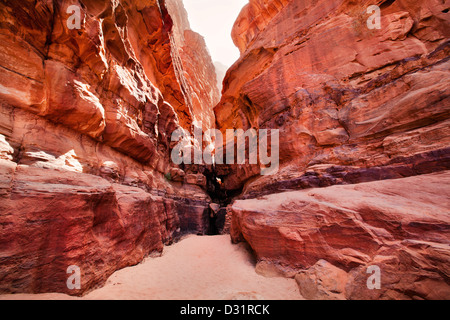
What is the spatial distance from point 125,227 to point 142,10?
17279 millimetres

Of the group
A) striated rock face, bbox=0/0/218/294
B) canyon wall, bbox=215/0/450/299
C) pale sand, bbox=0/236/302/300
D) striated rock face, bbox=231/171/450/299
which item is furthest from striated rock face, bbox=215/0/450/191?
striated rock face, bbox=0/0/218/294

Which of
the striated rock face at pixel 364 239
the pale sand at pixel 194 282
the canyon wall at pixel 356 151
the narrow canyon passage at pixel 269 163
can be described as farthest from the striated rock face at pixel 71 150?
the striated rock face at pixel 364 239

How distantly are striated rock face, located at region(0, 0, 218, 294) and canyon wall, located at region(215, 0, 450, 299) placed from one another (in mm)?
5482

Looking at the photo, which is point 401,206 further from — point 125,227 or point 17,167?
point 17,167

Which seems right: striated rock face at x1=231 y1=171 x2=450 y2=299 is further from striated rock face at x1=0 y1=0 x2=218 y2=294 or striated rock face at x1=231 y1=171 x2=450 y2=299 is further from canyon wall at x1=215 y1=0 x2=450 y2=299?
striated rock face at x1=0 y1=0 x2=218 y2=294

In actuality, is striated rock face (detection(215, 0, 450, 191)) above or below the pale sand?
above

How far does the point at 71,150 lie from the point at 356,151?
12.6 metres

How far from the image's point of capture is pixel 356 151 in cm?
730

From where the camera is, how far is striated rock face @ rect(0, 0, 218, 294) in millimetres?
4039

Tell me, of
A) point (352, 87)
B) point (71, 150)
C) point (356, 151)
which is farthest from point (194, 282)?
point (352, 87)

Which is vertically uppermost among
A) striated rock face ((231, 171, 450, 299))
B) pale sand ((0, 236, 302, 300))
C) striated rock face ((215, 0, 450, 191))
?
striated rock face ((215, 0, 450, 191))

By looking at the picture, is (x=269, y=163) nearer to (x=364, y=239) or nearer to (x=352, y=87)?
(x=352, y=87)
